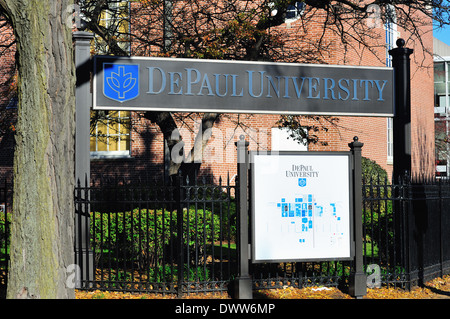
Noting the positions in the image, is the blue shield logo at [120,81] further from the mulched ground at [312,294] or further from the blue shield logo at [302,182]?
the mulched ground at [312,294]

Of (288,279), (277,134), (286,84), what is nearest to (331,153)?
(286,84)

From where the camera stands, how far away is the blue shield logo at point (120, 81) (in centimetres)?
772

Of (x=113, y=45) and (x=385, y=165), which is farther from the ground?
(x=113, y=45)

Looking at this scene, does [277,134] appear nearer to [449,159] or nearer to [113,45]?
[113,45]

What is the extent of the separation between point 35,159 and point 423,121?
24663mm

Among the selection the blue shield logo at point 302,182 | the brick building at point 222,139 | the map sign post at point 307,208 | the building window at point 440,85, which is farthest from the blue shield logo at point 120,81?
the building window at point 440,85

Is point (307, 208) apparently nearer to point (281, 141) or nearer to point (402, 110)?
point (402, 110)

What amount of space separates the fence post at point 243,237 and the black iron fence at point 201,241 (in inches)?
7.4

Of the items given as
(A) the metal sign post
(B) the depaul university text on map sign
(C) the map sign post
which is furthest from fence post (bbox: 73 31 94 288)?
(A) the metal sign post

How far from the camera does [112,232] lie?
356 inches

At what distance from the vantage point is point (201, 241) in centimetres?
889

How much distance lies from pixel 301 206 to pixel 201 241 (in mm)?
2088

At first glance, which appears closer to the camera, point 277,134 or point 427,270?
point 427,270

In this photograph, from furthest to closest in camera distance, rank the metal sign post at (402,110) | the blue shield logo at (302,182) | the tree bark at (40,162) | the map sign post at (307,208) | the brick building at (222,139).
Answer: the brick building at (222,139) → the metal sign post at (402,110) → the blue shield logo at (302,182) → the map sign post at (307,208) → the tree bark at (40,162)
